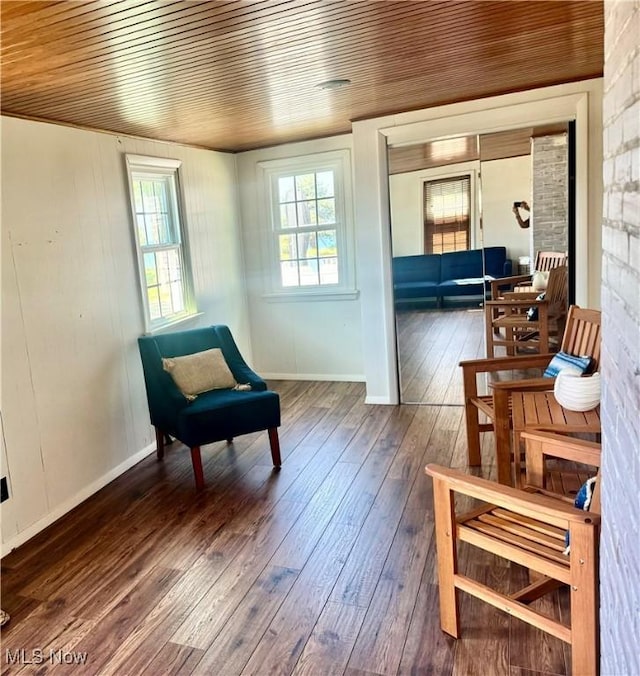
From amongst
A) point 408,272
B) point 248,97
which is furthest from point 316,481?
point 248,97

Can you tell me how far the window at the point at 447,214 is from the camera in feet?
13.8

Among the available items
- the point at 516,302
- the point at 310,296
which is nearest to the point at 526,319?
the point at 516,302

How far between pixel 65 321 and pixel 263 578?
1.85m

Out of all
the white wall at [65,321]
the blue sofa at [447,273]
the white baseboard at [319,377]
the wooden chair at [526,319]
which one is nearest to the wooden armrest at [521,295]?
the wooden chair at [526,319]

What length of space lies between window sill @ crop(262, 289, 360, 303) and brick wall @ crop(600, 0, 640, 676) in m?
3.75

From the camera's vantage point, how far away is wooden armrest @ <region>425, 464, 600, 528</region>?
1642 millimetres

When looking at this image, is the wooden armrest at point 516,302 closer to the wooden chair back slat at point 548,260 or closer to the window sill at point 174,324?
the wooden chair back slat at point 548,260

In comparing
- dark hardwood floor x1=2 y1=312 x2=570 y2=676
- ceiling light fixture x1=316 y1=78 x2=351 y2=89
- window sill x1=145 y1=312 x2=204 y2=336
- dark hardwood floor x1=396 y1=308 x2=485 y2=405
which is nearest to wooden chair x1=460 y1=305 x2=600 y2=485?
dark hardwood floor x1=2 y1=312 x2=570 y2=676

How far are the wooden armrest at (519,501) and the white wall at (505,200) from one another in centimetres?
261

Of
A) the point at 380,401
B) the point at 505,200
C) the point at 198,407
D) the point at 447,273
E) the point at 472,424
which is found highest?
the point at 505,200

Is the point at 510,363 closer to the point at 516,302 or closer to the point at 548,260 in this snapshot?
the point at 516,302

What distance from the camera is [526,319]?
4.19 m

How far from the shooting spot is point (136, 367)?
3.86 metres

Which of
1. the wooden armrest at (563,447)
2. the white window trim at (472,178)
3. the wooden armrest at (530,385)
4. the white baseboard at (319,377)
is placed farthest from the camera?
the white baseboard at (319,377)
